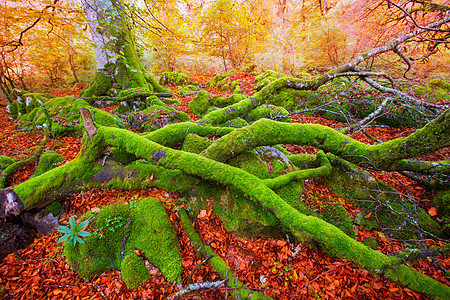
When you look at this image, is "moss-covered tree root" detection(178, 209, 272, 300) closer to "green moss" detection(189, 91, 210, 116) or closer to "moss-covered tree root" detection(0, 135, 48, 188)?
"moss-covered tree root" detection(0, 135, 48, 188)

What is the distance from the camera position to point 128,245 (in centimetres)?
273

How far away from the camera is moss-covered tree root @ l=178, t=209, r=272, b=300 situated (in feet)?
7.37

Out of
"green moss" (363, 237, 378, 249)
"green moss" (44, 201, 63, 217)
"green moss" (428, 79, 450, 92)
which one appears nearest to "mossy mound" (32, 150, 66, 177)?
"green moss" (44, 201, 63, 217)

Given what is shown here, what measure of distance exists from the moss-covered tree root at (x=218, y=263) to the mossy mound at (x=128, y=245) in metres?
0.25

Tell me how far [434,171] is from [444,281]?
5.80 feet

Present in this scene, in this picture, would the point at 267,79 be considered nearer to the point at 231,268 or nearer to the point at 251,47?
the point at 251,47

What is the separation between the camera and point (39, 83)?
14.7 meters

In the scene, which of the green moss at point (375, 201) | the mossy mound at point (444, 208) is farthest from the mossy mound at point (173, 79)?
the mossy mound at point (444, 208)

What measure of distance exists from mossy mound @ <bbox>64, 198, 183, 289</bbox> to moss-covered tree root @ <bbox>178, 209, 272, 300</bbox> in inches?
9.9

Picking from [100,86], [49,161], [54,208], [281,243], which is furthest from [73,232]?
[100,86]

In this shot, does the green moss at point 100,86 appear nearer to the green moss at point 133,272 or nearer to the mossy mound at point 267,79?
the mossy mound at point 267,79

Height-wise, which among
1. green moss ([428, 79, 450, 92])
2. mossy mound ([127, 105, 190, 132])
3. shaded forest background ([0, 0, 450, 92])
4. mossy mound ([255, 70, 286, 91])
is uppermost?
shaded forest background ([0, 0, 450, 92])

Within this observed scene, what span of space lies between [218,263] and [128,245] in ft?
4.78

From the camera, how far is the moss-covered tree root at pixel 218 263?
2248mm
